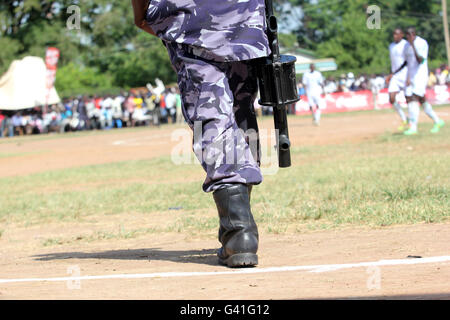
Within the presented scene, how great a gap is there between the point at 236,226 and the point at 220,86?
760mm

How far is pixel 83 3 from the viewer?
52625 millimetres

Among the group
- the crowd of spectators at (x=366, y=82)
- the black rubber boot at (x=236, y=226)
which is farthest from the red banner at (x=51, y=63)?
the black rubber boot at (x=236, y=226)

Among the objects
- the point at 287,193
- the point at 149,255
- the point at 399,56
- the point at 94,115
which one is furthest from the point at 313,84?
the point at 149,255

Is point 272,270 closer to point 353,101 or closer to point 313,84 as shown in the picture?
point 313,84

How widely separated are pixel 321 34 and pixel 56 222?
314 feet

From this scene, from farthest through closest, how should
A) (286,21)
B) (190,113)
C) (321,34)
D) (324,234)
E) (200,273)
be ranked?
(321,34) < (286,21) < (324,234) < (190,113) < (200,273)

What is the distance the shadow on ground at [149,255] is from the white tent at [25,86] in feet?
125

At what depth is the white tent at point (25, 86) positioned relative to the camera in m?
42.4

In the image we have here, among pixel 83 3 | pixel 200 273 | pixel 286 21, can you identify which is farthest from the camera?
pixel 286 21

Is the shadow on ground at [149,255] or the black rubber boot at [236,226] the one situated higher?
the black rubber boot at [236,226]

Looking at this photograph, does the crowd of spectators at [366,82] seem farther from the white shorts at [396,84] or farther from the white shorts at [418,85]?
the white shorts at [418,85]

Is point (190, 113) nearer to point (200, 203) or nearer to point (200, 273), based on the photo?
point (200, 273)

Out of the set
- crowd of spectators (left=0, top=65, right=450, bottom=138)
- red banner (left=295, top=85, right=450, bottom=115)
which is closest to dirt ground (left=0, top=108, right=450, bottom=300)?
red banner (left=295, top=85, right=450, bottom=115)
